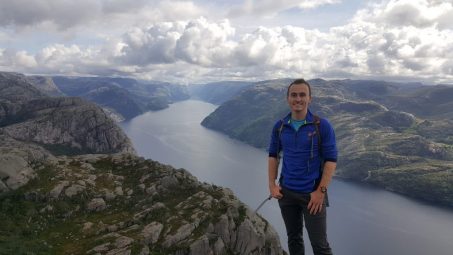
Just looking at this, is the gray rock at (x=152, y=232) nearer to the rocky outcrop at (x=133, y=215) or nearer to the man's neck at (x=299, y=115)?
the rocky outcrop at (x=133, y=215)

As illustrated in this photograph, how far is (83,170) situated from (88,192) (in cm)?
1315

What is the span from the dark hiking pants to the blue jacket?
41cm

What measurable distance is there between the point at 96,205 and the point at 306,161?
216ft

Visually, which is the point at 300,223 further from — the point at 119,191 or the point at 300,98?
the point at 119,191

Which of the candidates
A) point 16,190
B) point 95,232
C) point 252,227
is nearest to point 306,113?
point 95,232

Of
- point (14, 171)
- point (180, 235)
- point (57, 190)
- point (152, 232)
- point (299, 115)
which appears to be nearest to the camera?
point (299, 115)

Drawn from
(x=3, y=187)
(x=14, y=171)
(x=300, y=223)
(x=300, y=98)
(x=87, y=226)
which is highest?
(x=300, y=98)

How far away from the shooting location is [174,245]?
2355 inches

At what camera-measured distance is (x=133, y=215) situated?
2653 inches

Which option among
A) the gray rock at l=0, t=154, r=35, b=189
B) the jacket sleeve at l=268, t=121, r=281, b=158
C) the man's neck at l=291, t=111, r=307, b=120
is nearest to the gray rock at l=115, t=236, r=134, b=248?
the gray rock at l=0, t=154, r=35, b=189

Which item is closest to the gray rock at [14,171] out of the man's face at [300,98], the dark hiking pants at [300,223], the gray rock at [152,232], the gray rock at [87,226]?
the gray rock at [87,226]

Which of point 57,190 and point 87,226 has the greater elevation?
point 57,190

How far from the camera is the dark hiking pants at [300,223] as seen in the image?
13562 millimetres

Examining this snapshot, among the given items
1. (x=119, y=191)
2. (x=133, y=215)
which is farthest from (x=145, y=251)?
(x=119, y=191)
